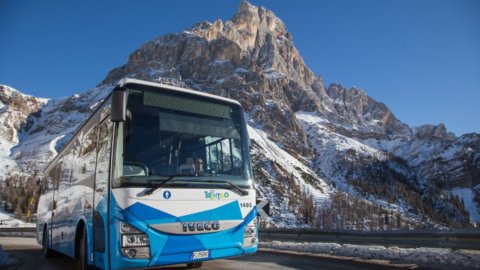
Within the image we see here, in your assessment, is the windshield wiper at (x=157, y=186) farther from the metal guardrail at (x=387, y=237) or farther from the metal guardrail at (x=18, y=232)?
the metal guardrail at (x=18, y=232)

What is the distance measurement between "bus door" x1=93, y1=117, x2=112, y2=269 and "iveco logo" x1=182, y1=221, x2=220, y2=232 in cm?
125

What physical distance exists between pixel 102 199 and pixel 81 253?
1833 millimetres

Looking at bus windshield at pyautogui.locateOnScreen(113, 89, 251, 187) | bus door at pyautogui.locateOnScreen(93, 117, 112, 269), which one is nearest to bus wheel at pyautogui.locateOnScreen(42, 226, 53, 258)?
bus door at pyautogui.locateOnScreen(93, 117, 112, 269)

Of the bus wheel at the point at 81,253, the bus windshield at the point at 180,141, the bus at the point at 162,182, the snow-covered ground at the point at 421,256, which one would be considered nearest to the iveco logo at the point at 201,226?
the bus at the point at 162,182

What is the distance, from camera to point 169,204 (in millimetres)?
6426

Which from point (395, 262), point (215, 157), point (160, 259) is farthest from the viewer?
point (395, 262)

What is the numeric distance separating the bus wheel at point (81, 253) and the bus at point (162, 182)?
0.8 inches

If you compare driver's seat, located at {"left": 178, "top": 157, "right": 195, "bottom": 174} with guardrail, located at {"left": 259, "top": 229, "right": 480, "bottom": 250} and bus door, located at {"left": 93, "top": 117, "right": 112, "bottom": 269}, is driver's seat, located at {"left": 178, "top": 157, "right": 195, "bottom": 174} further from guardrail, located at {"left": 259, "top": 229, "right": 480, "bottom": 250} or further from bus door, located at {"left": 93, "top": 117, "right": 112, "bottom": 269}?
guardrail, located at {"left": 259, "top": 229, "right": 480, "bottom": 250}

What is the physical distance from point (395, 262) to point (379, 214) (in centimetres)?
19011

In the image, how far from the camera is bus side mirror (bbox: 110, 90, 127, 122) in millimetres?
6238

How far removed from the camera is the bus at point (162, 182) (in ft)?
20.3

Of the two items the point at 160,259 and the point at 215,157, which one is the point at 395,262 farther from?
the point at 160,259

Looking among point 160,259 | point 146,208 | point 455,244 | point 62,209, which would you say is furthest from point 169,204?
point 455,244

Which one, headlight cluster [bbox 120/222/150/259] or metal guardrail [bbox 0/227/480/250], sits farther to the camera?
metal guardrail [bbox 0/227/480/250]
